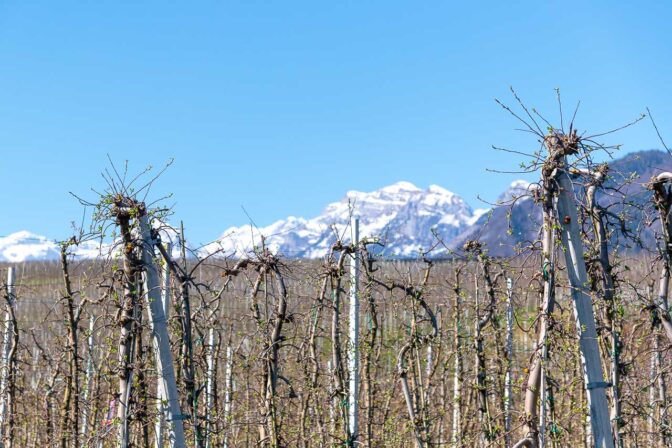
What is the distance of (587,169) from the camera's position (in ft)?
16.3

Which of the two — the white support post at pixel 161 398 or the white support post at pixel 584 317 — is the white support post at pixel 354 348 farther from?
the white support post at pixel 584 317

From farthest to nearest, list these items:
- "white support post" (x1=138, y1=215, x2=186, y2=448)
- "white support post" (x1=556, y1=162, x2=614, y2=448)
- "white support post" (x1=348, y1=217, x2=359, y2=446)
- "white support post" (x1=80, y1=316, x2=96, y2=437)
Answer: "white support post" (x1=348, y1=217, x2=359, y2=446)
"white support post" (x1=80, y1=316, x2=96, y2=437)
"white support post" (x1=138, y1=215, x2=186, y2=448)
"white support post" (x1=556, y1=162, x2=614, y2=448)

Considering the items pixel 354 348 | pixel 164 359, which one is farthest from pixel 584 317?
pixel 354 348

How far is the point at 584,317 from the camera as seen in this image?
471 cm

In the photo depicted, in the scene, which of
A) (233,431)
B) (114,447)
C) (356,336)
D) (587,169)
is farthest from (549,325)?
(233,431)

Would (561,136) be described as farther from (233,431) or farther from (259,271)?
(233,431)

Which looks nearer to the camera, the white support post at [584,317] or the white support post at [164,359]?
the white support post at [584,317]

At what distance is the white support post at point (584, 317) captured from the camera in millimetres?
4617

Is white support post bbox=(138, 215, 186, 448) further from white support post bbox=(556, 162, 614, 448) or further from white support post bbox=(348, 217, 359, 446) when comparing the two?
white support post bbox=(348, 217, 359, 446)

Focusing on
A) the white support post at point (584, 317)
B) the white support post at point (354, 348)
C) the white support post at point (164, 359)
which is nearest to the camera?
the white support post at point (584, 317)

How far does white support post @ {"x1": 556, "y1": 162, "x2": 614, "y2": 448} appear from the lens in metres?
4.62

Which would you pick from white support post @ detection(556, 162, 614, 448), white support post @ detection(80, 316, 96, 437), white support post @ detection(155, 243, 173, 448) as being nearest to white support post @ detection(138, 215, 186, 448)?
white support post @ detection(155, 243, 173, 448)

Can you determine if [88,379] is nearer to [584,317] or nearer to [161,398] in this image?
[161,398]

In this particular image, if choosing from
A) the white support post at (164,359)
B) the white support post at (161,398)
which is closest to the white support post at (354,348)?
the white support post at (161,398)
